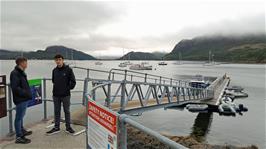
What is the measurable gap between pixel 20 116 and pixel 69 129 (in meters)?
1.12

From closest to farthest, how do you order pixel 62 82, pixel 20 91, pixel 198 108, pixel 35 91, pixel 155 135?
pixel 155 135, pixel 20 91, pixel 62 82, pixel 35 91, pixel 198 108

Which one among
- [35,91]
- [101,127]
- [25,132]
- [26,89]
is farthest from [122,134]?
A: [35,91]

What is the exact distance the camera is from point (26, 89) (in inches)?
197

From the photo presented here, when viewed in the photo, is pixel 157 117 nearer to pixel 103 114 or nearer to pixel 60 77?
pixel 60 77

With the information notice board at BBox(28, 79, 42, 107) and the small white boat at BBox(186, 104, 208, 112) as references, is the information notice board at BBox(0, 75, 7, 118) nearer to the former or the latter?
the information notice board at BBox(28, 79, 42, 107)

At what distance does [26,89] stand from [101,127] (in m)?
2.88

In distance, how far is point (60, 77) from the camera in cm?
534

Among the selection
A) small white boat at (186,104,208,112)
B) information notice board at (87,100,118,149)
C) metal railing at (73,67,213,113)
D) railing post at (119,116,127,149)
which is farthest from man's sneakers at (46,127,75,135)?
small white boat at (186,104,208,112)

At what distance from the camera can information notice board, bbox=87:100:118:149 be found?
254 centimetres

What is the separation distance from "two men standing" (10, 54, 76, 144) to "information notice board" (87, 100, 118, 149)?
2.27 m

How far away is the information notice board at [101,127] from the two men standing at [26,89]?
2.27 meters

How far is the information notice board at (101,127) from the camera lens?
254 cm

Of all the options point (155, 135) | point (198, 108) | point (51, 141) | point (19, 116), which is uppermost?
point (155, 135)

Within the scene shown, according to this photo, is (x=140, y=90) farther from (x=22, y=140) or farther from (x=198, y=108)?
(x=198, y=108)
